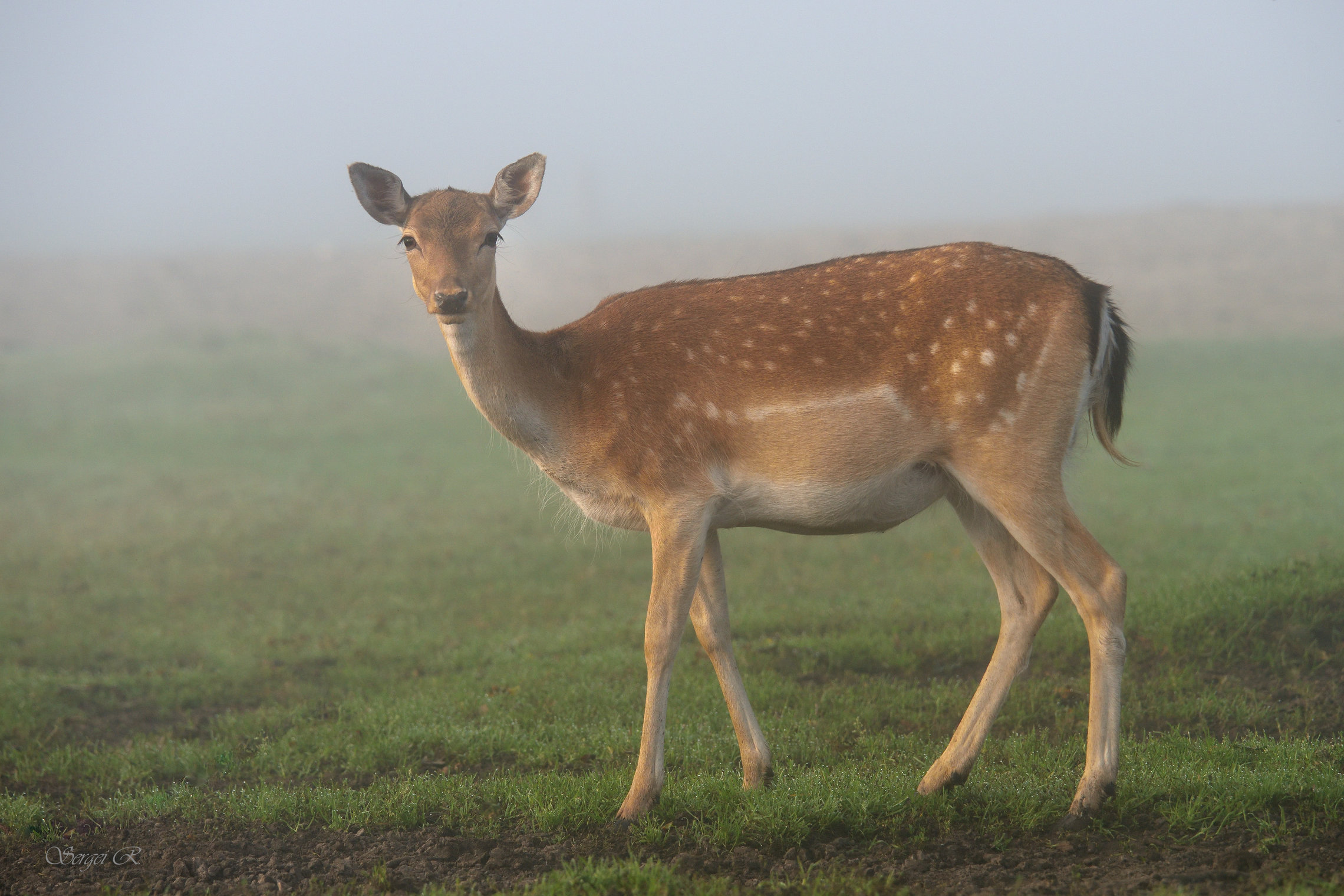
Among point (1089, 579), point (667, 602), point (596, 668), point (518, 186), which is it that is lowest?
point (596, 668)

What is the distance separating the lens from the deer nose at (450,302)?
564cm

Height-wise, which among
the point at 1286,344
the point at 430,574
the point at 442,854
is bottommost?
the point at 1286,344

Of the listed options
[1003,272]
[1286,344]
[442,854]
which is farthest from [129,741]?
[1286,344]

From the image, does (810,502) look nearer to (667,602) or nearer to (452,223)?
(667,602)

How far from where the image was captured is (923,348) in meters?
6.02

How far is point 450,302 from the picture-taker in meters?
5.65

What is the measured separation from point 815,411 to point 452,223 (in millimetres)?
2171

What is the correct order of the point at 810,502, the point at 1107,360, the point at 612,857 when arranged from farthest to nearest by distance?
the point at 1107,360, the point at 810,502, the point at 612,857

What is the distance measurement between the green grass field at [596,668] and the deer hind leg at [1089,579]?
14.3 inches

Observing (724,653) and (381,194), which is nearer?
(381,194)

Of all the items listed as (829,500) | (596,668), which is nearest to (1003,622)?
(829,500)

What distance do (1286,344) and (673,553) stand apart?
40.3m

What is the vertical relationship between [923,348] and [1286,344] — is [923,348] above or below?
above

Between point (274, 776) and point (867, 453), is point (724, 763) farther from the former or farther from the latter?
point (274, 776)
